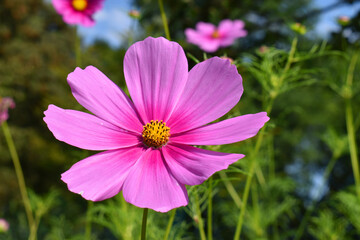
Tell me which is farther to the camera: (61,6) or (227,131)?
(61,6)

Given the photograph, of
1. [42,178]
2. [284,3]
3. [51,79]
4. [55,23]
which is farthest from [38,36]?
[284,3]

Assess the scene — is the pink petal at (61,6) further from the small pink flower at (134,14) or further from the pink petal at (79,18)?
the small pink flower at (134,14)

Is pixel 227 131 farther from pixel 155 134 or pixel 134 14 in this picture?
pixel 134 14

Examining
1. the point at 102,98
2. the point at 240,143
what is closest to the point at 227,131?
the point at 102,98

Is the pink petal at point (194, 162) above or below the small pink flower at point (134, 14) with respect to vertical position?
below

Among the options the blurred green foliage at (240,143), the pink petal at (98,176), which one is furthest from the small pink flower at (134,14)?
the pink petal at (98,176)
